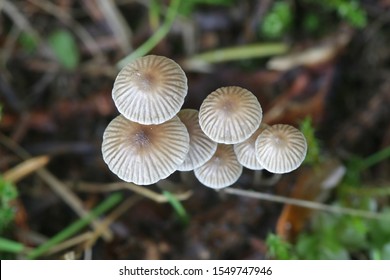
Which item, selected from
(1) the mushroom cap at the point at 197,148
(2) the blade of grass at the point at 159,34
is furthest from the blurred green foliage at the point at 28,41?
(1) the mushroom cap at the point at 197,148

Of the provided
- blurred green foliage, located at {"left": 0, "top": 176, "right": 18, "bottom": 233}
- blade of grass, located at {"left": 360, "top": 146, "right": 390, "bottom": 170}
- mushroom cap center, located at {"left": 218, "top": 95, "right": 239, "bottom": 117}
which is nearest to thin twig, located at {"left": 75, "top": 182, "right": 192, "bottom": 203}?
blurred green foliage, located at {"left": 0, "top": 176, "right": 18, "bottom": 233}

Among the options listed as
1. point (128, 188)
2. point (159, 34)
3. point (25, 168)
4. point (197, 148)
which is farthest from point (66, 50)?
point (197, 148)

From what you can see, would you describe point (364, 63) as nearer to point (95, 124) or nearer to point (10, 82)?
point (95, 124)

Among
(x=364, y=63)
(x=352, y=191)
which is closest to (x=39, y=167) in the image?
(x=352, y=191)

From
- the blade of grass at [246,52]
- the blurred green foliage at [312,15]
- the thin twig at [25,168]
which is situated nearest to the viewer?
the thin twig at [25,168]

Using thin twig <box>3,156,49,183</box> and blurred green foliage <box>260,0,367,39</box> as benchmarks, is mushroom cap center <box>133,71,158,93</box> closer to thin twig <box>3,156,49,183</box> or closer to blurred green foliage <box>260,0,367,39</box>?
thin twig <box>3,156,49,183</box>

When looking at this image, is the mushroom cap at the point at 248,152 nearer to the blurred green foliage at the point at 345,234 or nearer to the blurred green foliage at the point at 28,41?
the blurred green foliage at the point at 345,234
